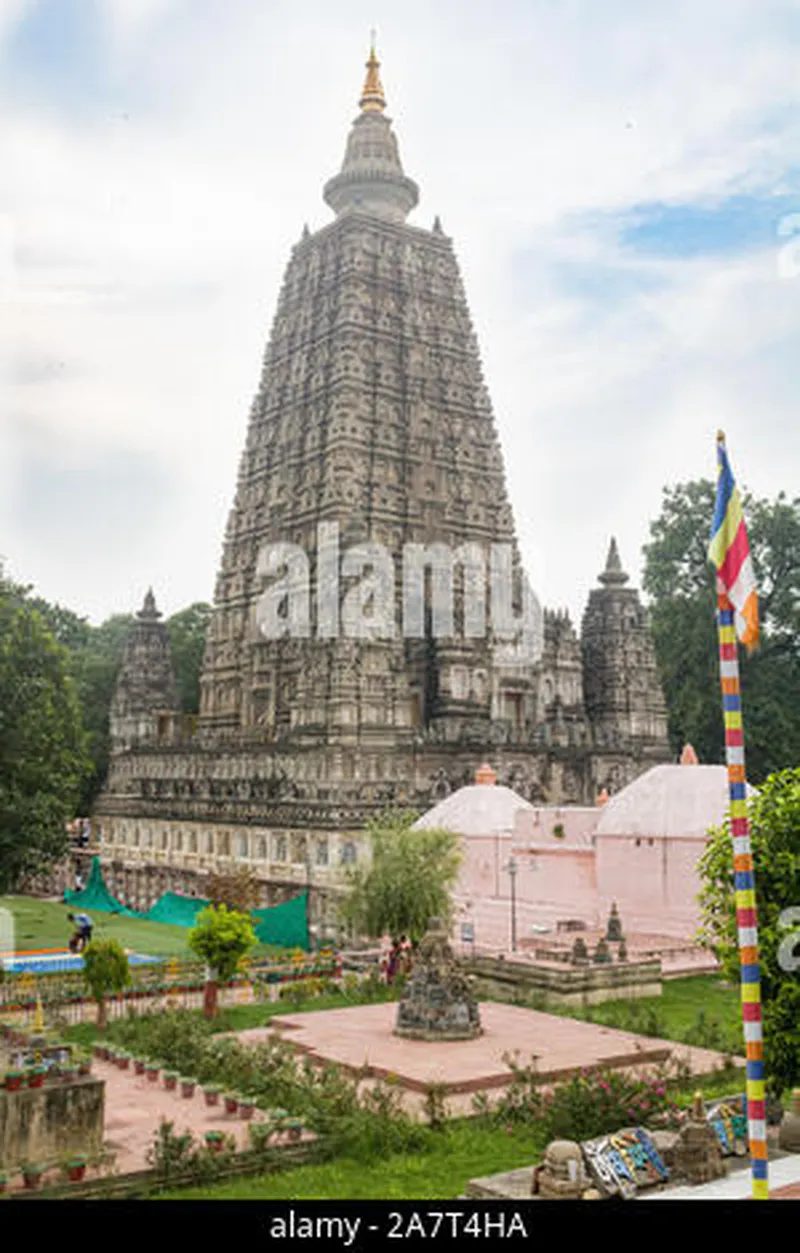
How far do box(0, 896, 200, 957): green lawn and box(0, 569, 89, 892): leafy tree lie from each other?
3016mm

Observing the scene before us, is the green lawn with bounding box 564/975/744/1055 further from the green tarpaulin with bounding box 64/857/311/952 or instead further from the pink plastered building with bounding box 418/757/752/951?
the green tarpaulin with bounding box 64/857/311/952

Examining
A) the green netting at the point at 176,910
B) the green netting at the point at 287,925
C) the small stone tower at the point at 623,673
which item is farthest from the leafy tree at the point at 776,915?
the small stone tower at the point at 623,673

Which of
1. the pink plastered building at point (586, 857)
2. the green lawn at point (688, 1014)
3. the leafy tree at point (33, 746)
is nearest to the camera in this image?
the green lawn at point (688, 1014)

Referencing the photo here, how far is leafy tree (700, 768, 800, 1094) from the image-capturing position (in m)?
12.3

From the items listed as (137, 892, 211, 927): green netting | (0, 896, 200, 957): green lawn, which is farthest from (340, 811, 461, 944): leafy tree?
(137, 892, 211, 927): green netting

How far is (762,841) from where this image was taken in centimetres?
1293

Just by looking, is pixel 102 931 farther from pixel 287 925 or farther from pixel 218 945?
pixel 218 945

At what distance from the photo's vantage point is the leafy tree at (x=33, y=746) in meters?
28.6

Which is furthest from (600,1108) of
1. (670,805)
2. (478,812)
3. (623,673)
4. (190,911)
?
(623,673)

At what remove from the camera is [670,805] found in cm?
2869

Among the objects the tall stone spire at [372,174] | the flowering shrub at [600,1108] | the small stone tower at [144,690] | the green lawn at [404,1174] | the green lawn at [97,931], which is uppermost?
the tall stone spire at [372,174]

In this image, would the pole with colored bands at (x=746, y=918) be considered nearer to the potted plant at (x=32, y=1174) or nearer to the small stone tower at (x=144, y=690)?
the potted plant at (x=32, y=1174)

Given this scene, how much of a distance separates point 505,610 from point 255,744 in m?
11.9

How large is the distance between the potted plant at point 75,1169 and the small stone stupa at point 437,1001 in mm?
7736
